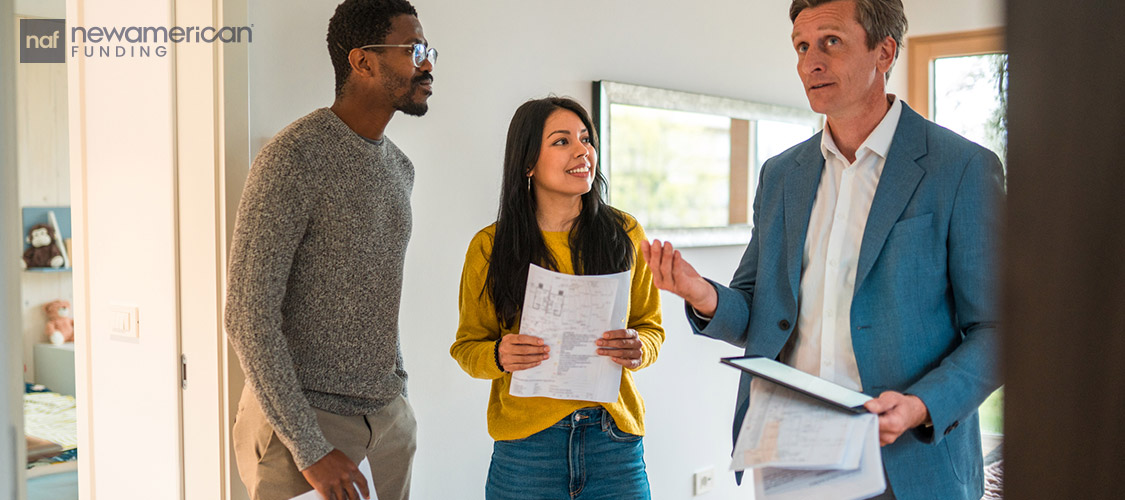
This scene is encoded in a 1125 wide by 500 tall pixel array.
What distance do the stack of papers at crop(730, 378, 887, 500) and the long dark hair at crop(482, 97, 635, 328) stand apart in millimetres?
788

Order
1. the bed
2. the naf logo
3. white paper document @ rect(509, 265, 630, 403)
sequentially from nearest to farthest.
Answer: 1. white paper document @ rect(509, 265, 630, 403)
2. the naf logo
3. the bed

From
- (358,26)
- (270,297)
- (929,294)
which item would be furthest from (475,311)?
(929,294)

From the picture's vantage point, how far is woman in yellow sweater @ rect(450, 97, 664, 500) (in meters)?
1.82

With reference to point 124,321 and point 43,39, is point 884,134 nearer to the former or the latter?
point 124,321

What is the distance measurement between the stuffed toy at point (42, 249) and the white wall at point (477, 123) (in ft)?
3.30

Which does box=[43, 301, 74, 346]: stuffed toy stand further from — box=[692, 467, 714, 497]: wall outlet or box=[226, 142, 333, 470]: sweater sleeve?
box=[692, 467, 714, 497]: wall outlet

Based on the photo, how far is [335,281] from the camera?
5.09ft

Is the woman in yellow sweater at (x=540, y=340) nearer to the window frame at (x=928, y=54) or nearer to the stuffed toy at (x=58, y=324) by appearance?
the stuffed toy at (x=58, y=324)

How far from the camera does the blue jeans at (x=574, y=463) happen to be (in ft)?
5.94

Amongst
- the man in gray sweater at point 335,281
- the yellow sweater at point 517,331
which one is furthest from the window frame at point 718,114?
the man in gray sweater at point 335,281

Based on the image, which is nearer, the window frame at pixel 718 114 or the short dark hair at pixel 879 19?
the short dark hair at pixel 879 19

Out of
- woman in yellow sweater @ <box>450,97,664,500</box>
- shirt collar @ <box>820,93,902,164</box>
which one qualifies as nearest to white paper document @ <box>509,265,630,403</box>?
woman in yellow sweater @ <box>450,97,664,500</box>

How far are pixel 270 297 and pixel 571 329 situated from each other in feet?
2.29

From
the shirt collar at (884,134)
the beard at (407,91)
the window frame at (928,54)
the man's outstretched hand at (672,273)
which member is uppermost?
the window frame at (928,54)
